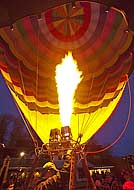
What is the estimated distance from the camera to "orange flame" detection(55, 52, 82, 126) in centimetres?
423

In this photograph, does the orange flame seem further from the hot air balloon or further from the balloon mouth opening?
the balloon mouth opening

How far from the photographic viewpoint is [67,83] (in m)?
4.21

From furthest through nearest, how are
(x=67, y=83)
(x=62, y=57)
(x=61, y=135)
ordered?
(x=62, y=57), (x=67, y=83), (x=61, y=135)

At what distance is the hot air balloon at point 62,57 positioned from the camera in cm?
434

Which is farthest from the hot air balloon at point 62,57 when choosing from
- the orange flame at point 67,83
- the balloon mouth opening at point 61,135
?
the balloon mouth opening at point 61,135

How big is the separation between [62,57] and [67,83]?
0.37 m

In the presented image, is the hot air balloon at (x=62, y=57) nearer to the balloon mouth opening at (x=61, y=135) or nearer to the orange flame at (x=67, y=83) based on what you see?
the orange flame at (x=67, y=83)

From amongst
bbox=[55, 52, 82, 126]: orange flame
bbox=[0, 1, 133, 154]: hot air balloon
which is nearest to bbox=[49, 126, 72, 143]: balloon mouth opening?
bbox=[55, 52, 82, 126]: orange flame

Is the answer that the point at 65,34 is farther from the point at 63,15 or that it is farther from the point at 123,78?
the point at 123,78

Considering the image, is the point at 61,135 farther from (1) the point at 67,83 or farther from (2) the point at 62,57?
(2) the point at 62,57

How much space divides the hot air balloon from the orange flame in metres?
0.08

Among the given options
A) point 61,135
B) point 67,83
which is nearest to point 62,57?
point 67,83

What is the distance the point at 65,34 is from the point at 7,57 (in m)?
0.69

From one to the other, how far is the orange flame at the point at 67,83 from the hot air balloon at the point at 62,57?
0.25ft
